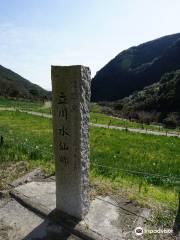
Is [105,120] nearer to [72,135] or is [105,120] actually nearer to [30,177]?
[30,177]

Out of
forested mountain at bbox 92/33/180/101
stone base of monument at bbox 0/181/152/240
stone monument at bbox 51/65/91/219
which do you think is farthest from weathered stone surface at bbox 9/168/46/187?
forested mountain at bbox 92/33/180/101

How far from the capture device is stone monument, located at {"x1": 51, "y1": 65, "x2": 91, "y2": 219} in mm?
6383

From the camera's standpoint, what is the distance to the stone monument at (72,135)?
638 centimetres

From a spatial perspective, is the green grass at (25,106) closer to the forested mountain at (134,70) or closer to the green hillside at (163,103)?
the green hillside at (163,103)

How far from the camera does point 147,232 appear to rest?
6379 millimetres

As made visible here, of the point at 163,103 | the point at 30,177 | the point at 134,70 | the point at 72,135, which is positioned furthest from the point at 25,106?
the point at 134,70

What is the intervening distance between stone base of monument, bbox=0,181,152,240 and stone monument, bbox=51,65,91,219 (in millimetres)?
291

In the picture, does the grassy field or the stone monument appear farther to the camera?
the grassy field

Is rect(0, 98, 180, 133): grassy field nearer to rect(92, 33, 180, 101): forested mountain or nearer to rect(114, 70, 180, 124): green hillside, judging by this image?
rect(114, 70, 180, 124): green hillside

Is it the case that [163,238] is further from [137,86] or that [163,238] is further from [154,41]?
[154,41]

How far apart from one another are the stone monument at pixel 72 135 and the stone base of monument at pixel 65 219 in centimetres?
29

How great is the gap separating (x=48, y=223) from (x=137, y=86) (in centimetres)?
10618

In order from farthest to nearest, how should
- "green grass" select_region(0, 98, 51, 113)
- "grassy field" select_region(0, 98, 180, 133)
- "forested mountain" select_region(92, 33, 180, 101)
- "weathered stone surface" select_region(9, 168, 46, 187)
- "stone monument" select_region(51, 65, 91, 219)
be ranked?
"forested mountain" select_region(92, 33, 180, 101)
"green grass" select_region(0, 98, 51, 113)
"grassy field" select_region(0, 98, 180, 133)
"weathered stone surface" select_region(9, 168, 46, 187)
"stone monument" select_region(51, 65, 91, 219)

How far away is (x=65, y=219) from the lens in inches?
268
